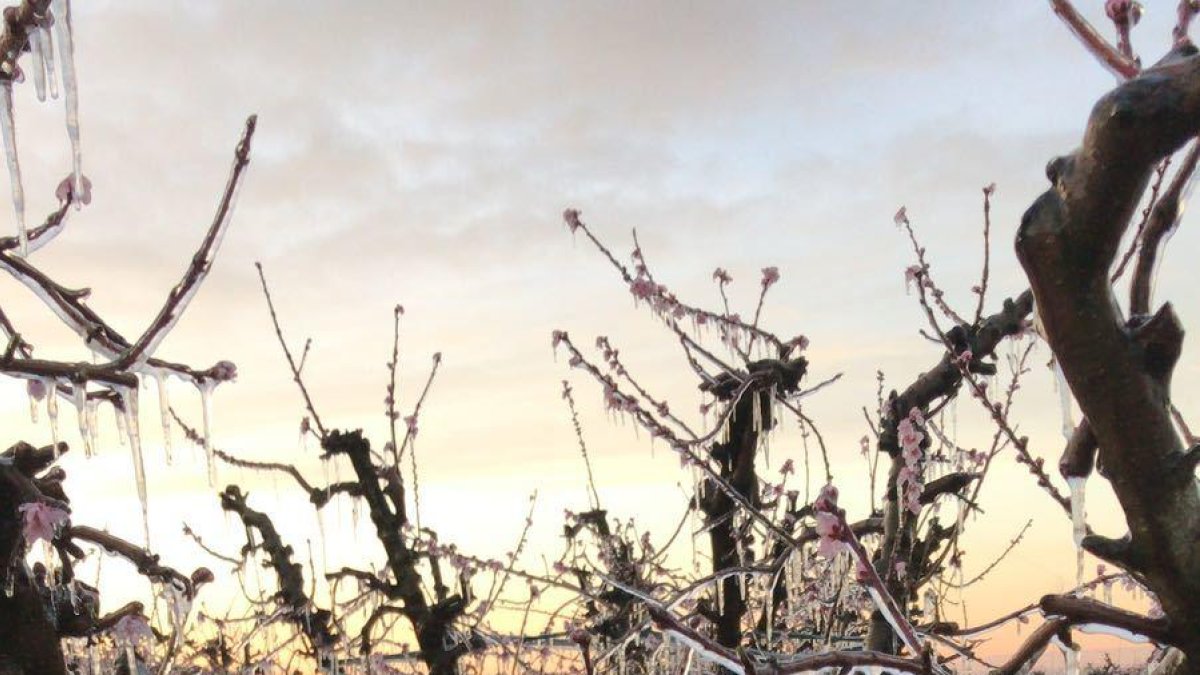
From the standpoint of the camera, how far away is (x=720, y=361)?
5699mm

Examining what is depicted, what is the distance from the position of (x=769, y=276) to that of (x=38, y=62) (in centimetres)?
479

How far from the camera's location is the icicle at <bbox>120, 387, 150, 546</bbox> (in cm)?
319

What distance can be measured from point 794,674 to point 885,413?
3.05 m

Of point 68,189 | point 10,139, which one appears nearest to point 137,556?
point 68,189

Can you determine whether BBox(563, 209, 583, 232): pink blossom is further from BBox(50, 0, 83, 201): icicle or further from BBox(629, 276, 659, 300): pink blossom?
BBox(50, 0, 83, 201): icicle

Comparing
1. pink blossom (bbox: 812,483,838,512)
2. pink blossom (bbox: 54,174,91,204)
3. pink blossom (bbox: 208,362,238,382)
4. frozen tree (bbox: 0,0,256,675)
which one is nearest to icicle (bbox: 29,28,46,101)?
frozen tree (bbox: 0,0,256,675)

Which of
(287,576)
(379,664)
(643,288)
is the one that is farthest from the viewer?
(379,664)

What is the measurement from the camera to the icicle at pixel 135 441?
10.5 feet

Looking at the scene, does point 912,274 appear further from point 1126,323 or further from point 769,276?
point 1126,323

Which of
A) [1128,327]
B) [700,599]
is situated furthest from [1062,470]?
[700,599]

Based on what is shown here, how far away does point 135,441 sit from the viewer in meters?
3.38

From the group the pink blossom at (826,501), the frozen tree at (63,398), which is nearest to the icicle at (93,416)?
the frozen tree at (63,398)

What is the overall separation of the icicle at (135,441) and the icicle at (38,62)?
3.33ft

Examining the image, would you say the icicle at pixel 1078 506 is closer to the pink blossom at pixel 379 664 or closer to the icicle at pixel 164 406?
the icicle at pixel 164 406
